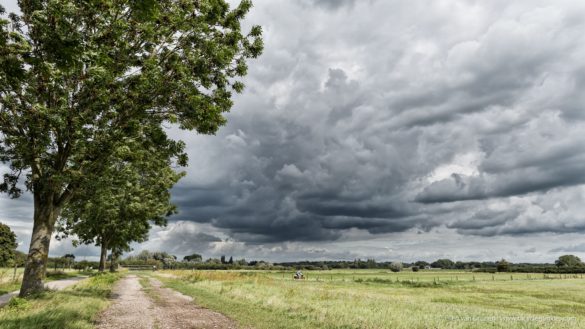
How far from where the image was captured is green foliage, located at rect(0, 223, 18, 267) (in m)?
92.9

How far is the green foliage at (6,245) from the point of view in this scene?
92.9 metres

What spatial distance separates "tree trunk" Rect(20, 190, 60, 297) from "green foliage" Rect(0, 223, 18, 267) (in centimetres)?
9024

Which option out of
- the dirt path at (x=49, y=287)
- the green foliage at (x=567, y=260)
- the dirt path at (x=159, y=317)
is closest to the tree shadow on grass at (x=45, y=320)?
the dirt path at (x=159, y=317)

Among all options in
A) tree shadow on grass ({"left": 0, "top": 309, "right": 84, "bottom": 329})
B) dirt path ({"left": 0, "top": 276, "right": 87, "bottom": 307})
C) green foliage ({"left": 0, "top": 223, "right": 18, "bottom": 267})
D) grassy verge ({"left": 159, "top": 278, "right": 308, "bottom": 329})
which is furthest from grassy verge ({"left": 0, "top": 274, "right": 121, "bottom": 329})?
green foliage ({"left": 0, "top": 223, "right": 18, "bottom": 267})

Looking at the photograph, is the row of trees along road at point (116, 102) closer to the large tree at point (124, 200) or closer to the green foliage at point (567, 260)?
the large tree at point (124, 200)

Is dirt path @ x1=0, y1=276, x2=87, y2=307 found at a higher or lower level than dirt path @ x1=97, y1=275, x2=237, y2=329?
higher

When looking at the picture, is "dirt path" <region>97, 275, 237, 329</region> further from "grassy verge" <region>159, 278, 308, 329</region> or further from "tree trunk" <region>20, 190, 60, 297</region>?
"tree trunk" <region>20, 190, 60, 297</region>

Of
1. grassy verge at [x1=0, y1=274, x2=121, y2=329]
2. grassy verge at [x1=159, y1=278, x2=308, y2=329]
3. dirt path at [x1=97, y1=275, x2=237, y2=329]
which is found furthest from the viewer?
grassy verge at [x1=159, y1=278, x2=308, y2=329]

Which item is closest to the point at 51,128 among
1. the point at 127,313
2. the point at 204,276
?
the point at 127,313

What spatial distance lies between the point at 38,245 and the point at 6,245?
95672 mm

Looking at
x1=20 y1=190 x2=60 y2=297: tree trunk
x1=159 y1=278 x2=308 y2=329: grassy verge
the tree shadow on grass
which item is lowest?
x1=159 y1=278 x2=308 y2=329: grassy verge

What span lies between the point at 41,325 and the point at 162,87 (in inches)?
425

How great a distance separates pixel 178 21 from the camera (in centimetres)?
1853

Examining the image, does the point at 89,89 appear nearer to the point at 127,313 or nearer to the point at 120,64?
the point at 120,64
